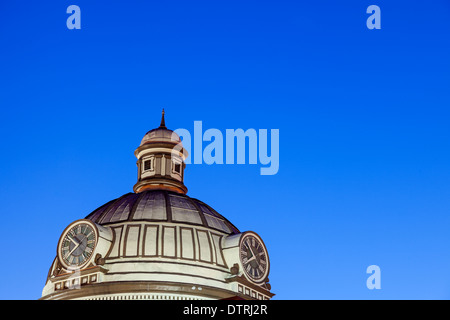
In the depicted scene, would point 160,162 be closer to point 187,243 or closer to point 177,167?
point 177,167

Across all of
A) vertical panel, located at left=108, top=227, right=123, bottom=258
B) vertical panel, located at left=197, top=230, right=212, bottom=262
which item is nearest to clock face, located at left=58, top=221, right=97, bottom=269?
vertical panel, located at left=108, top=227, right=123, bottom=258

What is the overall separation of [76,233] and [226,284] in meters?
12.1

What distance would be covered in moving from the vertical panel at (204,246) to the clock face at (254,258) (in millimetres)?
2552

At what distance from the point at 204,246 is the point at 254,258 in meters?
4.22

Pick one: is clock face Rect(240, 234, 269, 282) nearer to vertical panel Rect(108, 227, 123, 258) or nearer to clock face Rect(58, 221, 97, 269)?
vertical panel Rect(108, 227, 123, 258)

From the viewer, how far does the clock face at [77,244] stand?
79.0 m

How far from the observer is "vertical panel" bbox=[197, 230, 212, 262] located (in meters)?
80.0

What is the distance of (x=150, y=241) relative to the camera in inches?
3125

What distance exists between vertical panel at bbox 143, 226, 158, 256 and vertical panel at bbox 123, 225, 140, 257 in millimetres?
A: 630

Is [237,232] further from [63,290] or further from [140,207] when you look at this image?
[63,290]

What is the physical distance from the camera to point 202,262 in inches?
3132

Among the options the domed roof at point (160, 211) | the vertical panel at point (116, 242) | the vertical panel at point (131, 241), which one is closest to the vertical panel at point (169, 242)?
the domed roof at point (160, 211)

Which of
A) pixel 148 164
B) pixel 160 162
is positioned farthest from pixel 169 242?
pixel 148 164
